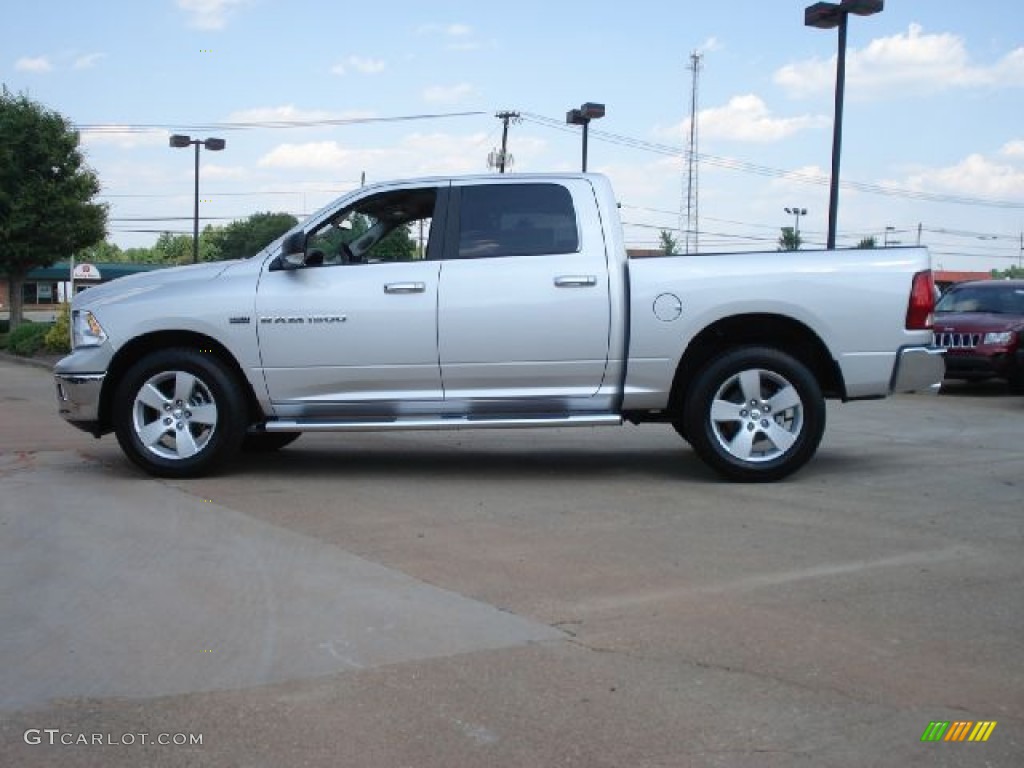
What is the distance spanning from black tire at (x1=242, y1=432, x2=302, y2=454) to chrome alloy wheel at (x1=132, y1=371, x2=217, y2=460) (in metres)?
1.24

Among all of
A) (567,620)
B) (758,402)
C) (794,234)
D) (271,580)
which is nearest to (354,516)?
(271,580)

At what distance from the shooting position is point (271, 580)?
516 centimetres

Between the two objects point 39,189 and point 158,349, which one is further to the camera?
point 39,189

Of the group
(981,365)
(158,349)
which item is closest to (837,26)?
(981,365)

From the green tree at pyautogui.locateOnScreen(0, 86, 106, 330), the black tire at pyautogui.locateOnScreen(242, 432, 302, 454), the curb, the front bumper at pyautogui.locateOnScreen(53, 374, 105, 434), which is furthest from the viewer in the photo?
the green tree at pyautogui.locateOnScreen(0, 86, 106, 330)

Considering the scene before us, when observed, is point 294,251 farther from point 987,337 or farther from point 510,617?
point 987,337

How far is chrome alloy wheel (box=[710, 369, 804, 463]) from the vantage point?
7.37 metres

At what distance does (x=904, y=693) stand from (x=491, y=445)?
19.4 feet

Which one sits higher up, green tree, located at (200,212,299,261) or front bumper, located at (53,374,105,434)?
green tree, located at (200,212,299,261)

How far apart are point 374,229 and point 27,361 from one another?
18.7 metres

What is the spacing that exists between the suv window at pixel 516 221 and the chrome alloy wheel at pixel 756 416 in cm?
148

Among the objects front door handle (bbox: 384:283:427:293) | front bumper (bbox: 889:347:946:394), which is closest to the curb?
front door handle (bbox: 384:283:427:293)

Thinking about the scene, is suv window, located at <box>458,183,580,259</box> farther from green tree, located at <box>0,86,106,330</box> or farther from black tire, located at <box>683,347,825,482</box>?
green tree, located at <box>0,86,106,330</box>

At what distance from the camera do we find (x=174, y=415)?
7551 mm
